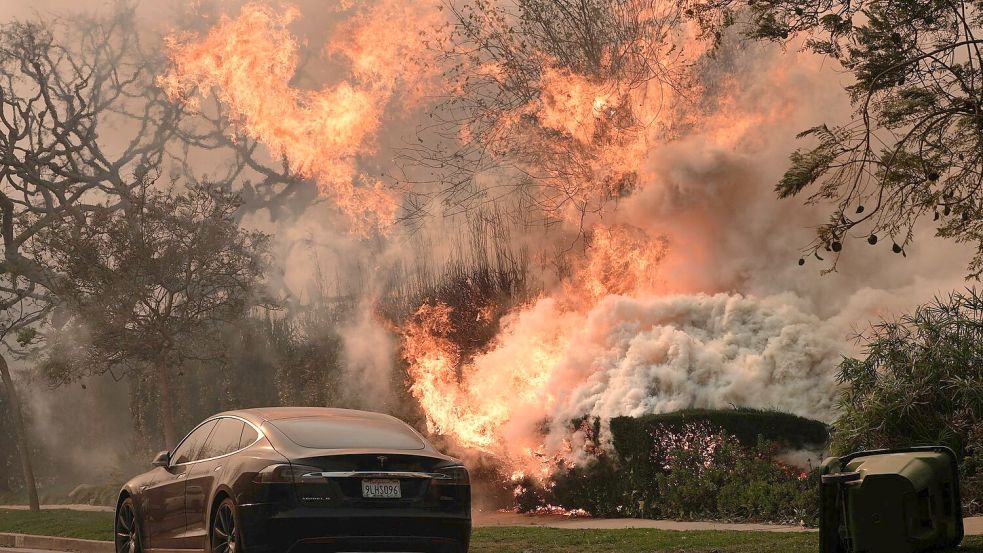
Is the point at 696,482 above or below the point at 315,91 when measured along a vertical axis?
below

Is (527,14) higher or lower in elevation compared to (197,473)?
higher

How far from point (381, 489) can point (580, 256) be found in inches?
636

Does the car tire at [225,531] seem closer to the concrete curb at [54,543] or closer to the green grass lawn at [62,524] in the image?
the concrete curb at [54,543]

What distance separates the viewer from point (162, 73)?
4366 cm

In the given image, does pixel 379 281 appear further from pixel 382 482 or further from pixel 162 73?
pixel 382 482

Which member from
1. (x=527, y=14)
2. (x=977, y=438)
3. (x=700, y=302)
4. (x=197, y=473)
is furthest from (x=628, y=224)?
(x=197, y=473)

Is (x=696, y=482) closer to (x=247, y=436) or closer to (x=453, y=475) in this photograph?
(x=453, y=475)

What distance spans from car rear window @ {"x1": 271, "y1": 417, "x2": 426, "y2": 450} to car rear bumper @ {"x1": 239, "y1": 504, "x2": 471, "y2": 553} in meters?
0.65

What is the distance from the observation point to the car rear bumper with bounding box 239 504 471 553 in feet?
31.3

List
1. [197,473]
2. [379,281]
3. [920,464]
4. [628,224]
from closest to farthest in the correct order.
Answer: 1. [920,464]
2. [197,473]
3. [628,224]
4. [379,281]

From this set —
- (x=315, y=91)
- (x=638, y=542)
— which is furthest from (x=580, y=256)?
(x=638, y=542)

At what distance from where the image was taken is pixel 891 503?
30.4ft

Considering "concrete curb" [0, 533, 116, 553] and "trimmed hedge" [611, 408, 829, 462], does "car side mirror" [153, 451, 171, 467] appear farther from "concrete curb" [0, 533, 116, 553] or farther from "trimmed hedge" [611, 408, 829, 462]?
"trimmed hedge" [611, 408, 829, 462]

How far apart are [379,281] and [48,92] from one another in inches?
654
